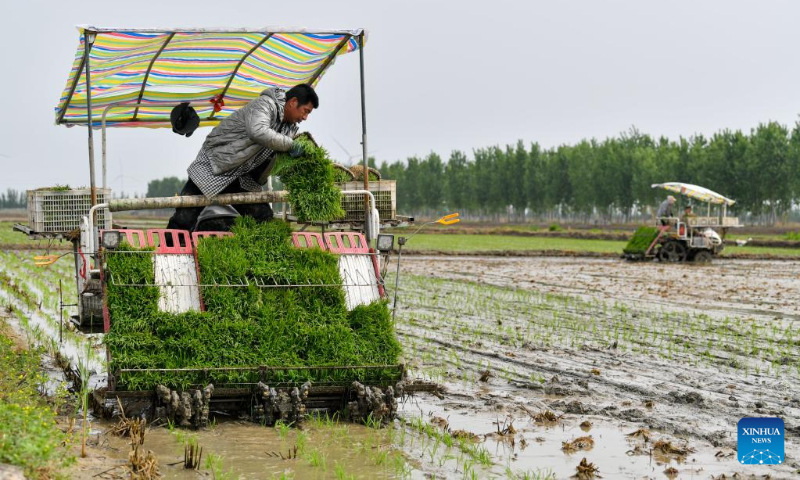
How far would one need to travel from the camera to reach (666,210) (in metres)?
26.2

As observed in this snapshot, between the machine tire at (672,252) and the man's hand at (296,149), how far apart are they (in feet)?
71.1

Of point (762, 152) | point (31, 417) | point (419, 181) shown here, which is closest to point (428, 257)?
point (31, 417)

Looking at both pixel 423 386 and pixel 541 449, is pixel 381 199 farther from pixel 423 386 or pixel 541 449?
pixel 541 449

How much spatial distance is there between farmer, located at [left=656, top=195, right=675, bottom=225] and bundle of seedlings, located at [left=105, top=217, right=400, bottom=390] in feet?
69.8

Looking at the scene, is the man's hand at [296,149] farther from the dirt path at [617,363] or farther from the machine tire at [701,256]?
the machine tire at [701,256]

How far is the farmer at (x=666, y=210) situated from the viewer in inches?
1013

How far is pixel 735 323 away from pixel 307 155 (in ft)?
25.7

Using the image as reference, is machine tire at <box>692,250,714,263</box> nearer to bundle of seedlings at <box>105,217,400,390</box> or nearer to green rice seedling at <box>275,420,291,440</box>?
bundle of seedlings at <box>105,217,400,390</box>

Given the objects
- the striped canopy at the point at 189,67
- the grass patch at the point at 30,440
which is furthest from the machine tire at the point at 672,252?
the grass patch at the point at 30,440

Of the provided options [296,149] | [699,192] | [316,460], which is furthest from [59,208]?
[699,192]

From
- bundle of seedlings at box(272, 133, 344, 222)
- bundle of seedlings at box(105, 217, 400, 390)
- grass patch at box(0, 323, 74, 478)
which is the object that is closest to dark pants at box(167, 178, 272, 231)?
bundle of seedlings at box(105, 217, 400, 390)

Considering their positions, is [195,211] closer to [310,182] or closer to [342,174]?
[310,182]

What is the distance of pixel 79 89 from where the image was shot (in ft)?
23.8

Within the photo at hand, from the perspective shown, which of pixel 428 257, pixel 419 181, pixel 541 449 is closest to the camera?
pixel 541 449
